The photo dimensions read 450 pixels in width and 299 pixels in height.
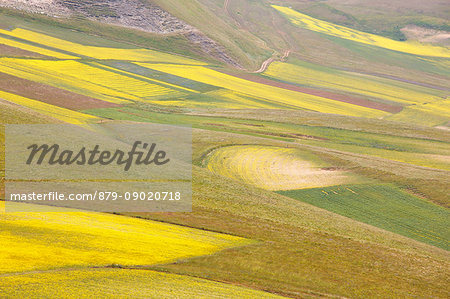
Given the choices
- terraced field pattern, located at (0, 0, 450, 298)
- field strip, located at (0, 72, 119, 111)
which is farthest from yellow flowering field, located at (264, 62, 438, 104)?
field strip, located at (0, 72, 119, 111)

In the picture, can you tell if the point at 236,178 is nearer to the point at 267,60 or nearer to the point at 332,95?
the point at 332,95

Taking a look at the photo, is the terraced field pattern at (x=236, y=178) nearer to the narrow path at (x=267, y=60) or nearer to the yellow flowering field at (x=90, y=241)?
the yellow flowering field at (x=90, y=241)

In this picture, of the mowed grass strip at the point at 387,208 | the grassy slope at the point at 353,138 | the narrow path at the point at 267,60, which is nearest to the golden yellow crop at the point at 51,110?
the grassy slope at the point at 353,138

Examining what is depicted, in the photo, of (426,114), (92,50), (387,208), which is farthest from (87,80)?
(426,114)

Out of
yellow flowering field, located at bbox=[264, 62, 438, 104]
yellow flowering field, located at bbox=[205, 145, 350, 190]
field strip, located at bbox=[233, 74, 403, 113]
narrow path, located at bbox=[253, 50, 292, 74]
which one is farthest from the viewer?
narrow path, located at bbox=[253, 50, 292, 74]

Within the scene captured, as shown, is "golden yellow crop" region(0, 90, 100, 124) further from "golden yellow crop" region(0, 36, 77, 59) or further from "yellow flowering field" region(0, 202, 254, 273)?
"golden yellow crop" region(0, 36, 77, 59)

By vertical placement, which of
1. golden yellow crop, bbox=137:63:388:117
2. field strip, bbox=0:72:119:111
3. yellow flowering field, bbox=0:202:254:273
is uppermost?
golden yellow crop, bbox=137:63:388:117

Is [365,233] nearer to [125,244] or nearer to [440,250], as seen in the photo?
[440,250]

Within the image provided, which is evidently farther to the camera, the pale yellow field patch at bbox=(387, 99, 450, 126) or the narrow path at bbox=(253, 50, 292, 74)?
the narrow path at bbox=(253, 50, 292, 74)
